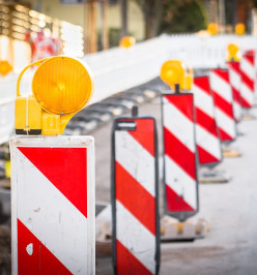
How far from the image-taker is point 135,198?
4723mm

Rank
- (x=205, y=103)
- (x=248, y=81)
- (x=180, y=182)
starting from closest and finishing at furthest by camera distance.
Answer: (x=180, y=182)
(x=205, y=103)
(x=248, y=81)

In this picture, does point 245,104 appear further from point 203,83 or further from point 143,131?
point 143,131

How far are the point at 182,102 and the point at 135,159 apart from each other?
4.41ft

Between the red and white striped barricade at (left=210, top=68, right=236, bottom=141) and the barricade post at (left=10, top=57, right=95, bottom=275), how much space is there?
19.6 ft

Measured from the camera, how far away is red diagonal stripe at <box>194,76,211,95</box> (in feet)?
25.4

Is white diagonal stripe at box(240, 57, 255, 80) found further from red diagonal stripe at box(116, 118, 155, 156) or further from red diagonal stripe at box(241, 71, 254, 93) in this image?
red diagonal stripe at box(116, 118, 155, 156)

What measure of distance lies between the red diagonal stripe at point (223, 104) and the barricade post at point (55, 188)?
236 inches

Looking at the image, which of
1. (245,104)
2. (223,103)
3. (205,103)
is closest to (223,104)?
(223,103)

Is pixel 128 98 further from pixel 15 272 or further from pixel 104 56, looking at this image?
pixel 15 272

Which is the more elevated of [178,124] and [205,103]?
[205,103]

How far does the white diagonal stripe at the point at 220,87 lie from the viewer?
9141 millimetres

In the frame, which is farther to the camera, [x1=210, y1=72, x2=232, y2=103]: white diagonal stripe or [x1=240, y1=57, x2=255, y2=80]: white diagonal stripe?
[x1=240, y1=57, x2=255, y2=80]: white diagonal stripe

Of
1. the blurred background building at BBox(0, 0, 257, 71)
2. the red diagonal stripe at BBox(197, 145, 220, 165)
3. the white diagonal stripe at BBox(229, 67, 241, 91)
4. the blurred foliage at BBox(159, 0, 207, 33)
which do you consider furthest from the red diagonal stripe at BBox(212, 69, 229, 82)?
the blurred foliage at BBox(159, 0, 207, 33)

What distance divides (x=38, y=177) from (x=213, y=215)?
3.75 meters
